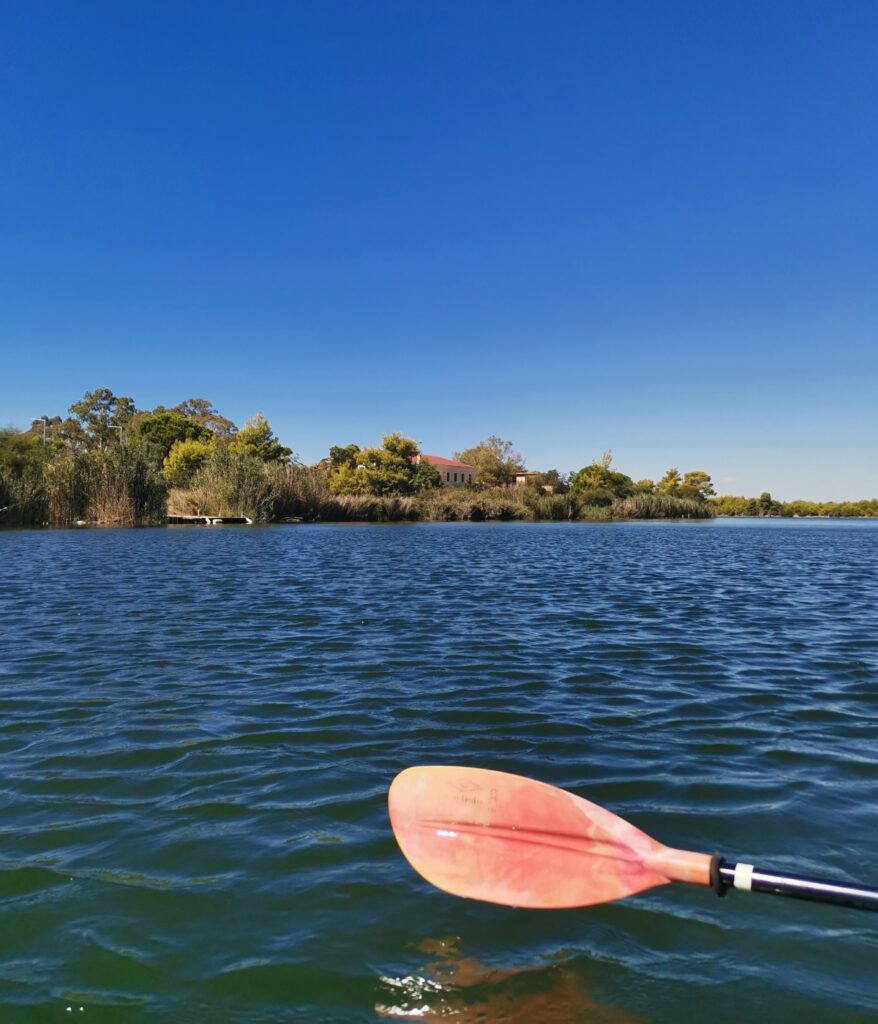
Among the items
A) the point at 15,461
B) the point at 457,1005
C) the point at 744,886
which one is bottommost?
the point at 457,1005

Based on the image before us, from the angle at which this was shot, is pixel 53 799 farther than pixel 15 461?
No

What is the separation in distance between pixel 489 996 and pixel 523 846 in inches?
21.6

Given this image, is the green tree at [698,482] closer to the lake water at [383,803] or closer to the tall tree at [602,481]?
the tall tree at [602,481]

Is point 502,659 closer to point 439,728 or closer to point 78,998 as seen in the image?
point 439,728

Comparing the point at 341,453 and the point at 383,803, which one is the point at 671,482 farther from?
the point at 383,803

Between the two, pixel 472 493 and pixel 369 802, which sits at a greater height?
pixel 472 493

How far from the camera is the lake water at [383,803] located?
2385mm

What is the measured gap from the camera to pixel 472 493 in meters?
64.4

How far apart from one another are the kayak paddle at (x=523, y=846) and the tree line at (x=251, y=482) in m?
32.2

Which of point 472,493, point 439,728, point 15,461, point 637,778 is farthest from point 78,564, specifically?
point 472,493

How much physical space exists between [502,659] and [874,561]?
63.8 ft

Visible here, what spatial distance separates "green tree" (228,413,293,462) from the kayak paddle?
5961 cm

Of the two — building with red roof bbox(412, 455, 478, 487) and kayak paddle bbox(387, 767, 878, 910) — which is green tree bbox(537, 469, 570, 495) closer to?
building with red roof bbox(412, 455, 478, 487)

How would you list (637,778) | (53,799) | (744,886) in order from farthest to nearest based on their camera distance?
1. (637,778)
2. (53,799)
3. (744,886)
